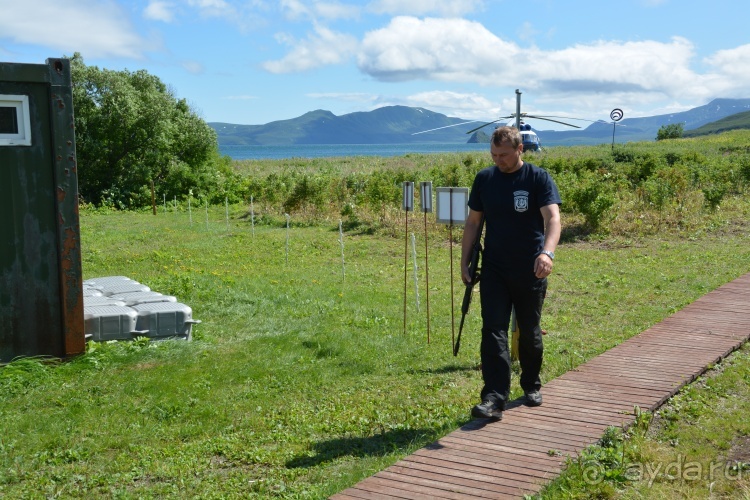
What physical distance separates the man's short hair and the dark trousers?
0.89 m

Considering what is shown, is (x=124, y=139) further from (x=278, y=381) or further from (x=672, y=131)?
(x=672, y=131)

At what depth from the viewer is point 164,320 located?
27.1 ft

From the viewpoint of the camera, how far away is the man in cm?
521

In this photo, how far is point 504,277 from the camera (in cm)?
538

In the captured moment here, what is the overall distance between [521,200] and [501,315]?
82cm

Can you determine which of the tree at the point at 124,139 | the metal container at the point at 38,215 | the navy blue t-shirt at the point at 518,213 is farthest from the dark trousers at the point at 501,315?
the tree at the point at 124,139

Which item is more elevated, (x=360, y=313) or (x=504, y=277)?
(x=504, y=277)

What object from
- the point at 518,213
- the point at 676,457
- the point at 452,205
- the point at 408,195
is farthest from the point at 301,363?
the point at 676,457

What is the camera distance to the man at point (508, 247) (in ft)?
17.1

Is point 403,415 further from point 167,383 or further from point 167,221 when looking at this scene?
point 167,221

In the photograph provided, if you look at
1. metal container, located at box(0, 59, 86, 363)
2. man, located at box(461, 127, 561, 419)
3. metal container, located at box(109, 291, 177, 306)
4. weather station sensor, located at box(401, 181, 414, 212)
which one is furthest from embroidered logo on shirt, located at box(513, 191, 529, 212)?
metal container, located at box(109, 291, 177, 306)

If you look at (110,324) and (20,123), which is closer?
(20,123)

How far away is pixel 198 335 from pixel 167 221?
16.0m

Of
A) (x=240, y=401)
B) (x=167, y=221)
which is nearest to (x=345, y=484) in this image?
(x=240, y=401)
